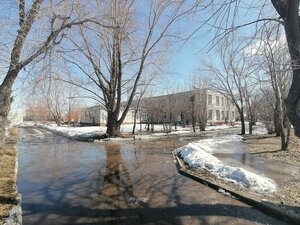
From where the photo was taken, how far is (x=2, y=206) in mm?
6109

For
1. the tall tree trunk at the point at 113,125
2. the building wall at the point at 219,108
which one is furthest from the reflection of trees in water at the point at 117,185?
the building wall at the point at 219,108

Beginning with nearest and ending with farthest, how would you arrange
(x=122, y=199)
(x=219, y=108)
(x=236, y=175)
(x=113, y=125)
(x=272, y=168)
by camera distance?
(x=122, y=199) < (x=236, y=175) < (x=272, y=168) < (x=113, y=125) < (x=219, y=108)

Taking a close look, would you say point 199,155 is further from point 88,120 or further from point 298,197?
point 88,120

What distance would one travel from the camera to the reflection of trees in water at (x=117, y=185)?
7.13 meters

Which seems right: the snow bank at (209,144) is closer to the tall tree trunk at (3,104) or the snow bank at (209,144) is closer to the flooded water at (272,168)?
the flooded water at (272,168)

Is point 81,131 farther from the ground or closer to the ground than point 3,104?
closer to the ground

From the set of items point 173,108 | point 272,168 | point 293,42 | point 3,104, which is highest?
point 173,108

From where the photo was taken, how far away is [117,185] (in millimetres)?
8680

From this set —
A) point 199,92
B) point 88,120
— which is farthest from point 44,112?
point 199,92

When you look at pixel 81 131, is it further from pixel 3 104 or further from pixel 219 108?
pixel 219 108

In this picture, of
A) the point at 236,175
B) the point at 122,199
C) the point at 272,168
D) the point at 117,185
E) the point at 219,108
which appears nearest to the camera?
the point at 122,199

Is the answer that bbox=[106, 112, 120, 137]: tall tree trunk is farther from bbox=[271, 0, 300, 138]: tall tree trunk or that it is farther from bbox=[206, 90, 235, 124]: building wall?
→ bbox=[206, 90, 235, 124]: building wall

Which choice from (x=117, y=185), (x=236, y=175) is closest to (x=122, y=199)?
(x=117, y=185)

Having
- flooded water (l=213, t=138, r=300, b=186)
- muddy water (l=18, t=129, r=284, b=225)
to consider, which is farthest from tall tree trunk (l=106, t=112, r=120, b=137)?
muddy water (l=18, t=129, r=284, b=225)
